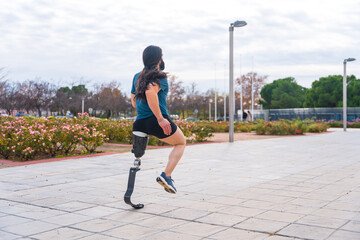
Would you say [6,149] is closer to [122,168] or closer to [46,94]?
[122,168]

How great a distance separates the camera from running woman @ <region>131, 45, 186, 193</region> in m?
4.32

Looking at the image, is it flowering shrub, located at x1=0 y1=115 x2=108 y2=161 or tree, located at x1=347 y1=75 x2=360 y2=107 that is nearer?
flowering shrub, located at x1=0 y1=115 x2=108 y2=161

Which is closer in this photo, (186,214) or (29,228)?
(29,228)

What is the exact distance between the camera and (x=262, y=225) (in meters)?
4.09

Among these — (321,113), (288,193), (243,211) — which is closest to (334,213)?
(243,211)

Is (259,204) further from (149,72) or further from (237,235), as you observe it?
(149,72)

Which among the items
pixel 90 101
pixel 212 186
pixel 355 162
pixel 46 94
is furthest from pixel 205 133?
pixel 90 101

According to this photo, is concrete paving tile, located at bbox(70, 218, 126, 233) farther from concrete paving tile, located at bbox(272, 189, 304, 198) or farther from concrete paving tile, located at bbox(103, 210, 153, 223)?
concrete paving tile, located at bbox(272, 189, 304, 198)

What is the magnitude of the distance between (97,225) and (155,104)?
4.20ft

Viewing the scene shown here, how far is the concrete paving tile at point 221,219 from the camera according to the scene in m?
4.16

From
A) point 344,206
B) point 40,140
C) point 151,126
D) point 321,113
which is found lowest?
point 344,206

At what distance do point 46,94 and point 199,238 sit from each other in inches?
1915

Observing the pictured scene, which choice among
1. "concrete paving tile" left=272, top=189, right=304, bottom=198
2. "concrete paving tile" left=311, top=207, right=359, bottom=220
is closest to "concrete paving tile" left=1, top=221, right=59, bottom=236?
"concrete paving tile" left=311, top=207, right=359, bottom=220

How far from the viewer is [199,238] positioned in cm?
366
